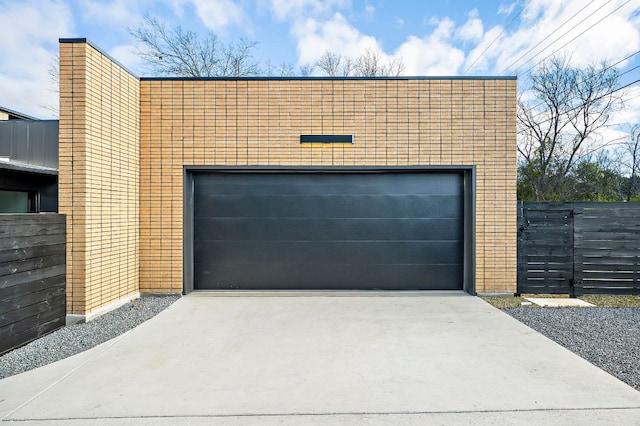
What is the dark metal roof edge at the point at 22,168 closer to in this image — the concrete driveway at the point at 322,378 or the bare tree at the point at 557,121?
the concrete driveway at the point at 322,378

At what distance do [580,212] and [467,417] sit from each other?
16.3 ft

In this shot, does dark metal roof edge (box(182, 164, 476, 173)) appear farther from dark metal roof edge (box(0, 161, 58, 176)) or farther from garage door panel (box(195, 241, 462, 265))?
dark metal roof edge (box(0, 161, 58, 176))

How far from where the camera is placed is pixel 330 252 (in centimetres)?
597

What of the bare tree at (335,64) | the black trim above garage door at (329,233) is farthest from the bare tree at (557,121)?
the black trim above garage door at (329,233)

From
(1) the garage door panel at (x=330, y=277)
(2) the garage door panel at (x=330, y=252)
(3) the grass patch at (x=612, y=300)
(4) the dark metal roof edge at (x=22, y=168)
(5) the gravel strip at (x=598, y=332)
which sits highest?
(4) the dark metal roof edge at (x=22, y=168)

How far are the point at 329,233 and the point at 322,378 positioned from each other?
3.28 m

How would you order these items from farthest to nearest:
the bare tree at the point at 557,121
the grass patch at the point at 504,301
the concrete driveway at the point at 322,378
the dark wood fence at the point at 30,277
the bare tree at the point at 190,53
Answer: the bare tree at the point at 557,121, the bare tree at the point at 190,53, the grass patch at the point at 504,301, the dark wood fence at the point at 30,277, the concrete driveway at the point at 322,378

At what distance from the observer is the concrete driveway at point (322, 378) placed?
2.34 meters

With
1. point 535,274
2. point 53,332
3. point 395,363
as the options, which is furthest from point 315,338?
point 535,274

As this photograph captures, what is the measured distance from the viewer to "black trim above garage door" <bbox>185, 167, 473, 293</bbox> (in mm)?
5957

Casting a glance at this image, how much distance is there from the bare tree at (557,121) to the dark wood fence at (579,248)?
10.8 meters

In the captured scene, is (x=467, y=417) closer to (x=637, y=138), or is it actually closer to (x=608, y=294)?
(x=608, y=294)

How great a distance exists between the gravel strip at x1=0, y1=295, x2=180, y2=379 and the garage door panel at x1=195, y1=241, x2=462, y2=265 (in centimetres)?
115

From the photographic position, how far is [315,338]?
3.79 metres
